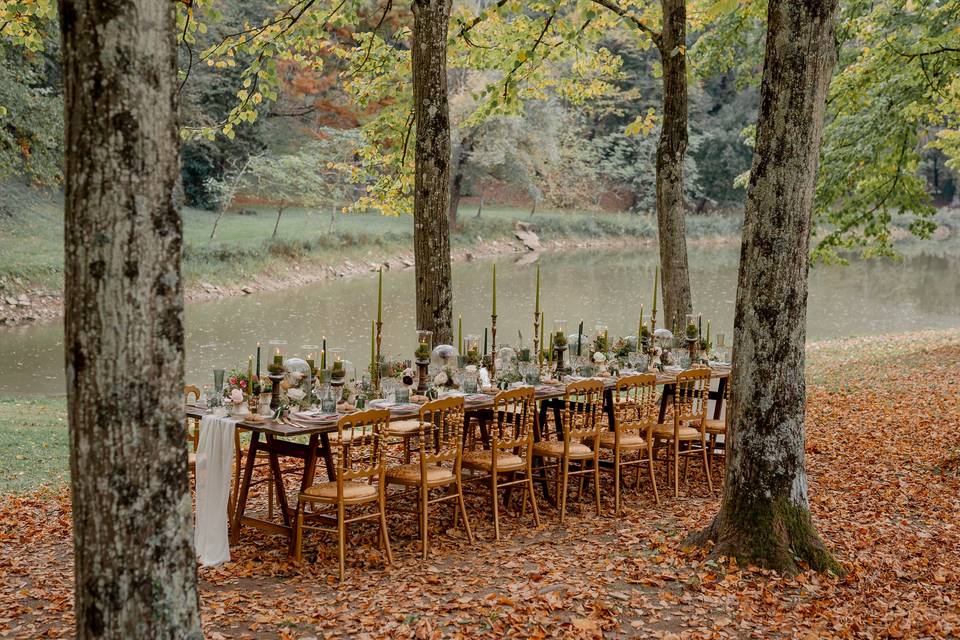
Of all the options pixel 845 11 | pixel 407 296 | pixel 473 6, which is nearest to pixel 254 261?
pixel 407 296

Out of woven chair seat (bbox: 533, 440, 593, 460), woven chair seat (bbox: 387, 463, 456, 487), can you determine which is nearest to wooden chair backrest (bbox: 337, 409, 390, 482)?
woven chair seat (bbox: 387, 463, 456, 487)

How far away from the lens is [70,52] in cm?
322

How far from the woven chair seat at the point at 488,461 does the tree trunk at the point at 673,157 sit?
Result: 439 centimetres

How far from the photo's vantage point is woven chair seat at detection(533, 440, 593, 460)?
7.70 meters

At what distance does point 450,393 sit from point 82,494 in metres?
4.25

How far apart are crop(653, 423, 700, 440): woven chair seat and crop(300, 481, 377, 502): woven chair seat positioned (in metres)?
3.11

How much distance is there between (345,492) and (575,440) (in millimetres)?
2471

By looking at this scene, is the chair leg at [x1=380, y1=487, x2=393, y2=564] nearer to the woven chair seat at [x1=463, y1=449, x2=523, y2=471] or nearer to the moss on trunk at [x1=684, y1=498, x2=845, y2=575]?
the woven chair seat at [x1=463, y1=449, x2=523, y2=471]

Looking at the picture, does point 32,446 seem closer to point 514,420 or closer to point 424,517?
point 424,517

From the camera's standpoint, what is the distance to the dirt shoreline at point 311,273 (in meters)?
21.0

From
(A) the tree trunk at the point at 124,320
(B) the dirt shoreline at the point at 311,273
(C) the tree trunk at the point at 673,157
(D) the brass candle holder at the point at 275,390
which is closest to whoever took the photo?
(A) the tree trunk at the point at 124,320

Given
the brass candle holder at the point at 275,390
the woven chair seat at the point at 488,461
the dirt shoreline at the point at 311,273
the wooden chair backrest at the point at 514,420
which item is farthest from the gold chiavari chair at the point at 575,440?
the dirt shoreline at the point at 311,273

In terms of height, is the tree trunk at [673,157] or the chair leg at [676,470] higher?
the tree trunk at [673,157]

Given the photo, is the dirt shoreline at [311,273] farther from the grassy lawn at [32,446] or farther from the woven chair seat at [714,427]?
the woven chair seat at [714,427]
